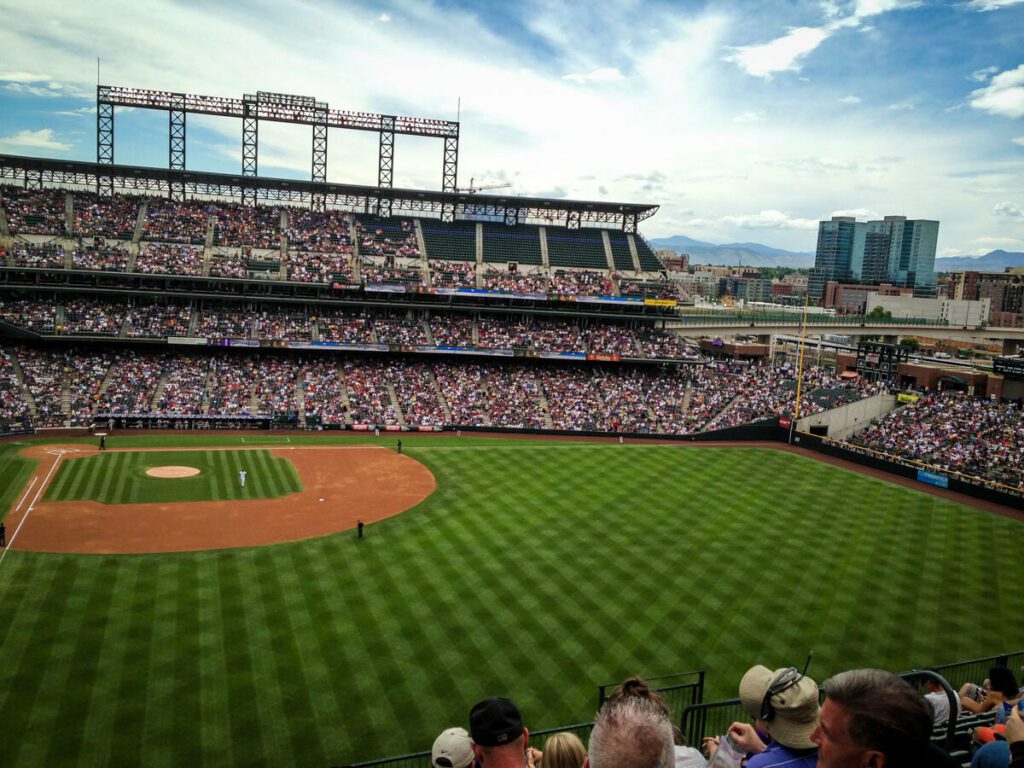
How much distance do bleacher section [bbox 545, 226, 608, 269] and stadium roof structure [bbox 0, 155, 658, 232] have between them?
1.36 m

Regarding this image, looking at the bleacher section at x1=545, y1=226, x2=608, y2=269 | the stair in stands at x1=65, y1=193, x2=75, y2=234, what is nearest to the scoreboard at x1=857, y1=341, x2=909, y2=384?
the bleacher section at x1=545, y1=226, x2=608, y2=269

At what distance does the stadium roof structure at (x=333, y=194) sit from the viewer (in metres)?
58.0

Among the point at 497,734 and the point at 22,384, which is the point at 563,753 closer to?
the point at 497,734

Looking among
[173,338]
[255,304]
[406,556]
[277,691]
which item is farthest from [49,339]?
[277,691]

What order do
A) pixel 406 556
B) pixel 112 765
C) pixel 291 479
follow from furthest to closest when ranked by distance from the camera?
1. pixel 291 479
2. pixel 406 556
3. pixel 112 765

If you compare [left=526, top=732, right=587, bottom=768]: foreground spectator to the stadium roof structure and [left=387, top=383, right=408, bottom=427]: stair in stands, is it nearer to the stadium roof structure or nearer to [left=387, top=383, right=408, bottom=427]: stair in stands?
[left=387, top=383, right=408, bottom=427]: stair in stands

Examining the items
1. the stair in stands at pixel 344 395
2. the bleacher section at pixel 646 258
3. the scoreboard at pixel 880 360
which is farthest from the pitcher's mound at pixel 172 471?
the scoreboard at pixel 880 360

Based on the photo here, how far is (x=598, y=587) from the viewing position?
24641 millimetres

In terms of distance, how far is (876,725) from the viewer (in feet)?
10.3

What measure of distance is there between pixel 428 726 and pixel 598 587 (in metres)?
9.55

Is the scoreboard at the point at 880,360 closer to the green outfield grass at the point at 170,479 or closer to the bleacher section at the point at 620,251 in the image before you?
the bleacher section at the point at 620,251

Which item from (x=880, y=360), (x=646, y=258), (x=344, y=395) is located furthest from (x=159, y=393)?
(x=880, y=360)

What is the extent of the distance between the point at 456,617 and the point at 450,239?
49598 millimetres

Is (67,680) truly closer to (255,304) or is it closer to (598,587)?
(598,587)
